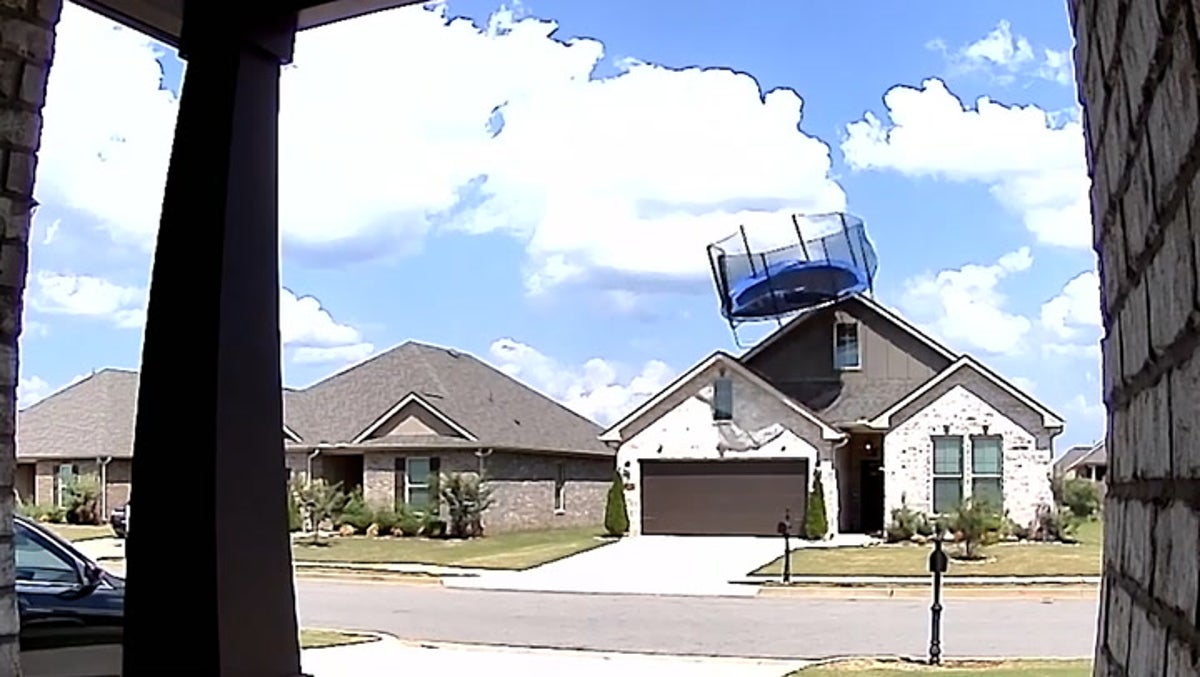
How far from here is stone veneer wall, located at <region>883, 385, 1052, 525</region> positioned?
20.0 meters

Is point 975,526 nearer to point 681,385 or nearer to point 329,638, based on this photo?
point 681,385

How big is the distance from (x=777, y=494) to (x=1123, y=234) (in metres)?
20.5

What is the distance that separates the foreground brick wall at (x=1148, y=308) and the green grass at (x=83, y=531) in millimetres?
19641

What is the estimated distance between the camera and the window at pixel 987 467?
797 inches

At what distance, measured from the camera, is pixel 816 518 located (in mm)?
20531

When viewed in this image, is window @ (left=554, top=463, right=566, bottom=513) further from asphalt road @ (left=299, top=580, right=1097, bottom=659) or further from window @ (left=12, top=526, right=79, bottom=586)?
window @ (left=12, top=526, right=79, bottom=586)

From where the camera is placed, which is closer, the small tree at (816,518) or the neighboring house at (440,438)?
the small tree at (816,518)

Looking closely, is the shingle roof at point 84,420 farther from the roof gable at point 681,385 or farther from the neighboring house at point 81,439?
the roof gable at point 681,385

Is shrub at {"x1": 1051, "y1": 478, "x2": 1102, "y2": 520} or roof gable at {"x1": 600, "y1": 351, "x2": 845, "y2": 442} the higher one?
roof gable at {"x1": 600, "y1": 351, "x2": 845, "y2": 442}

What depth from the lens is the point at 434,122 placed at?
1800 cm

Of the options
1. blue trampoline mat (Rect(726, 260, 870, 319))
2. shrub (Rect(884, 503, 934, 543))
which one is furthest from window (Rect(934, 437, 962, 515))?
blue trampoline mat (Rect(726, 260, 870, 319))

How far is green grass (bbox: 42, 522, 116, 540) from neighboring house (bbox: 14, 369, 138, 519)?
2.33ft

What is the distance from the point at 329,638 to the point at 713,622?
3.61 meters

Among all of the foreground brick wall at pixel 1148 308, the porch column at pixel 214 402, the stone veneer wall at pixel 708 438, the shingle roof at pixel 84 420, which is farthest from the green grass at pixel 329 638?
the shingle roof at pixel 84 420
